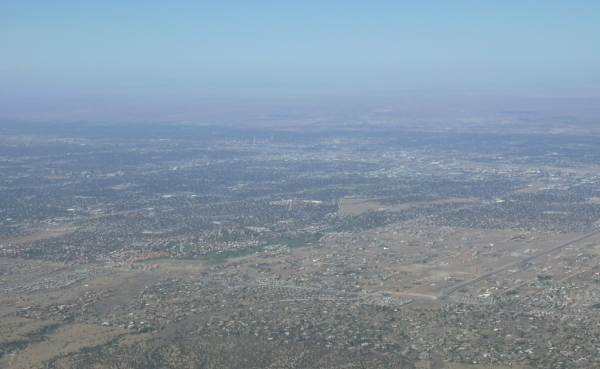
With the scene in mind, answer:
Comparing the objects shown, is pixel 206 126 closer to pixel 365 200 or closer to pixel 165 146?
pixel 165 146

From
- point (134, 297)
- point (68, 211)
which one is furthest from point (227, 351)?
point (68, 211)

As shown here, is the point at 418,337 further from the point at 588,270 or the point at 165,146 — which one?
the point at 165,146

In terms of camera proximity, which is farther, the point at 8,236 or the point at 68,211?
the point at 68,211

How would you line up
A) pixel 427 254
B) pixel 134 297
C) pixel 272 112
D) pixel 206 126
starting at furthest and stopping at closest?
pixel 272 112 → pixel 206 126 → pixel 427 254 → pixel 134 297

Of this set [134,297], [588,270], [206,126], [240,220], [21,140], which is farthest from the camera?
[206,126]

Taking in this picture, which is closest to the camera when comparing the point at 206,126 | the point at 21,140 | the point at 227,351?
the point at 227,351

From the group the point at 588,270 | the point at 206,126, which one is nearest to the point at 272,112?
the point at 206,126

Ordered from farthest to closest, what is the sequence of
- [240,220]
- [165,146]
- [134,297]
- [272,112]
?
[272,112] < [165,146] < [240,220] < [134,297]

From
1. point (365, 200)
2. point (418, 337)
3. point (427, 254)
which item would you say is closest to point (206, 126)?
point (365, 200)
